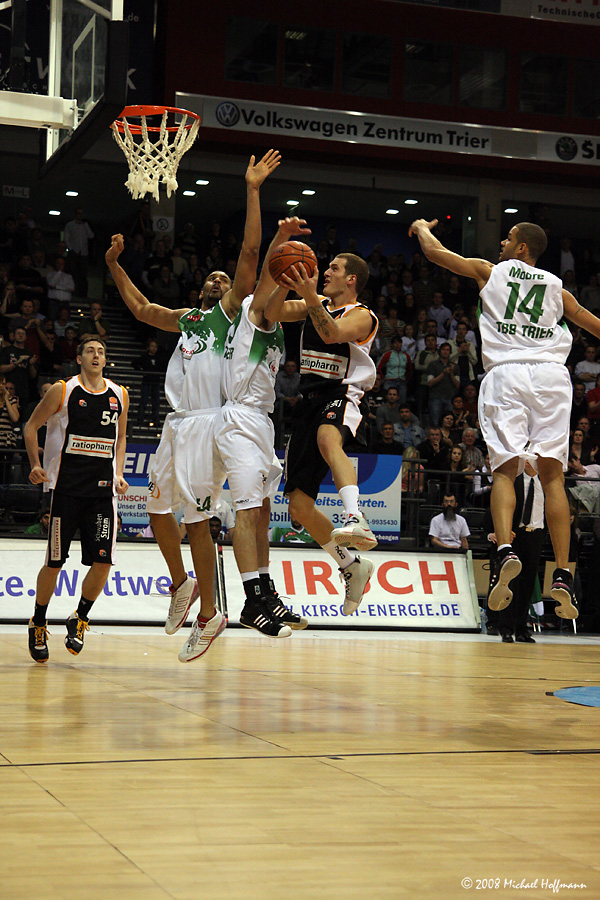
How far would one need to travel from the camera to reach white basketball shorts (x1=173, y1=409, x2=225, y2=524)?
691 centimetres

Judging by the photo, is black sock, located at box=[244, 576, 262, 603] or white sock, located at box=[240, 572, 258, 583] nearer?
black sock, located at box=[244, 576, 262, 603]

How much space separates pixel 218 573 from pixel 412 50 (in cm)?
1638

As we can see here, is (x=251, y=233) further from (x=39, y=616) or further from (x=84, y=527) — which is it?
(x=39, y=616)

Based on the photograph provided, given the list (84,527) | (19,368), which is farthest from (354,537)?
(19,368)

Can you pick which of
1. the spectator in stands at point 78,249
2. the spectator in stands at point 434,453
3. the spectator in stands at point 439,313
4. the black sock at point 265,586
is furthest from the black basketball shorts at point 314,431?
the spectator in stands at point 78,249

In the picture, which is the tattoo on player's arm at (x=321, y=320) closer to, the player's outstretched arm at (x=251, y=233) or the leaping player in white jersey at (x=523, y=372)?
the player's outstretched arm at (x=251, y=233)

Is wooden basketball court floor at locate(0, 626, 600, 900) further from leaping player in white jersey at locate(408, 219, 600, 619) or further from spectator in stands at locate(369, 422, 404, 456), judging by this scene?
spectator in stands at locate(369, 422, 404, 456)

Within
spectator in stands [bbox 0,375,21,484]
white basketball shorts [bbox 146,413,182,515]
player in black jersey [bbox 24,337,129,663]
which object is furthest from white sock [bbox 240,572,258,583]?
spectator in stands [bbox 0,375,21,484]

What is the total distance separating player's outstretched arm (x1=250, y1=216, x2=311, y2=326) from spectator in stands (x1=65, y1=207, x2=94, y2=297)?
53.2 feet

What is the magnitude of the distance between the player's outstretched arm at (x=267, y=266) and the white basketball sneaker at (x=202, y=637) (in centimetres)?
208

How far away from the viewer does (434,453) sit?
1552cm

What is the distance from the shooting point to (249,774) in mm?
4285

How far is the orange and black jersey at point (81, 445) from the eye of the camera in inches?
321

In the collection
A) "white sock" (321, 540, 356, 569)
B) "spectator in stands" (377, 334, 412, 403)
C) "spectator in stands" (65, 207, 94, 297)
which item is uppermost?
"spectator in stands" (65, 207, 94, 297)
